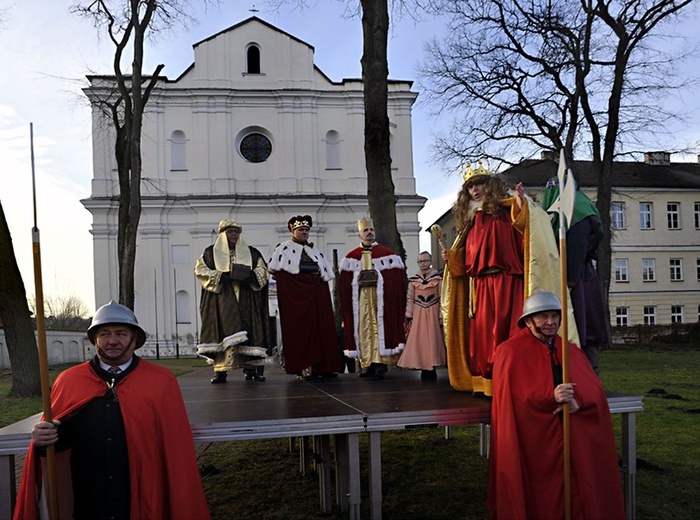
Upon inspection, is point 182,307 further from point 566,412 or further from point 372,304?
point 566,412

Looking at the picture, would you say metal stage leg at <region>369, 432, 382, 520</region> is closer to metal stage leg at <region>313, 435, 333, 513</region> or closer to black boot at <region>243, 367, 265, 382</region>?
metal stage leg at <region>313, 435, 333, 513</region>

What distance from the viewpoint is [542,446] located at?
4156 mm

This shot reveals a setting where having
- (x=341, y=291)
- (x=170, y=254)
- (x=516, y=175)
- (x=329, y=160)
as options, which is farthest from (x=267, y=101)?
(x=341, y=291)

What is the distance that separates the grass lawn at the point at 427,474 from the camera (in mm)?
5852

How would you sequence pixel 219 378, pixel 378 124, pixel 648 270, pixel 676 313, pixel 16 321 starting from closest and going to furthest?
pixel 219 378 < pixel 378 124 < pixel 16 321 < pixel 676 313 < pixel 648 270

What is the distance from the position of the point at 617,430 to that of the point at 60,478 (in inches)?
284

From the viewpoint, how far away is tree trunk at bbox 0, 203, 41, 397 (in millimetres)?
12297

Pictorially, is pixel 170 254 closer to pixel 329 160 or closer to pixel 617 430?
pixel 329 160

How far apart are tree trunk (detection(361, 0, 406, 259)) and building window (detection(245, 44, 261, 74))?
28.0 meters

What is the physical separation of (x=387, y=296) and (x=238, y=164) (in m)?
30.2

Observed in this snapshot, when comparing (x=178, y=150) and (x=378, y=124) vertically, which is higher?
(x=178, y=150)

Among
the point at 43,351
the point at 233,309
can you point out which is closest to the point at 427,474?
the point at 233,309

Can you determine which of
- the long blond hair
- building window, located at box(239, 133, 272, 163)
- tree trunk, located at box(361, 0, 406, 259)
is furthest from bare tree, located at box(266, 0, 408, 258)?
building window, located at box(239, 133, 272, 163)

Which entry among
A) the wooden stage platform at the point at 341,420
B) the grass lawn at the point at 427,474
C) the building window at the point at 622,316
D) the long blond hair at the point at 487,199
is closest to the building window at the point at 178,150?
the grass lawn at the point at 427,474
